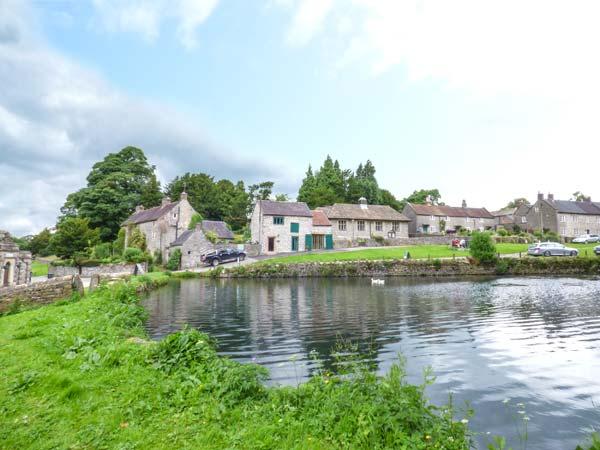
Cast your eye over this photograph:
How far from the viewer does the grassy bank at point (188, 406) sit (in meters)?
4.43

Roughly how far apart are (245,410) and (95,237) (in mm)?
56319

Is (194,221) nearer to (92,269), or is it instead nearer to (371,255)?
(92,269)

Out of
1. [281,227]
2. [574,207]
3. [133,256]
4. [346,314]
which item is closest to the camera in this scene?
[346,314]

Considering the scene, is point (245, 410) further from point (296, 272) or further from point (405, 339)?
point (296, 272)

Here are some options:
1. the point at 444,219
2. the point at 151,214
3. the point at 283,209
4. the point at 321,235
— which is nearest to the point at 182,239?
the point at 151,214

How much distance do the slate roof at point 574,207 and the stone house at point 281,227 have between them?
49110mm

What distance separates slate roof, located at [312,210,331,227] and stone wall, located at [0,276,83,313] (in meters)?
38.9

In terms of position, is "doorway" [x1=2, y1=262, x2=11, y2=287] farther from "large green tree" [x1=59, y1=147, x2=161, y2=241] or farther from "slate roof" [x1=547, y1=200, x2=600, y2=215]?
"slate roof" [x1=547, y1=200, x2=600, y2=215]

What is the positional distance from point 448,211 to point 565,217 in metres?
20.6

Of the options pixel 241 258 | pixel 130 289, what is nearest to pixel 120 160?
pixel 241 258

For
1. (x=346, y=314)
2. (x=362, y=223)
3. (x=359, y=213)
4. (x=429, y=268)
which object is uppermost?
(x=359, y=213)

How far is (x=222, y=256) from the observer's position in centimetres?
4359

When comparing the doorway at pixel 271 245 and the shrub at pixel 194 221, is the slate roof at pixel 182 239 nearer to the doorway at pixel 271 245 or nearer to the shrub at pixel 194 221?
the shrub at pixel 194 221

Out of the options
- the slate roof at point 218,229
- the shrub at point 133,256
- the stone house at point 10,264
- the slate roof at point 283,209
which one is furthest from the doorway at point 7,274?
the slate roof at point 283,209
